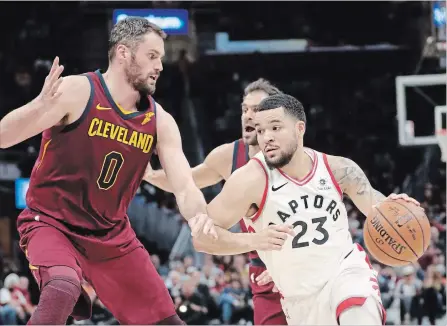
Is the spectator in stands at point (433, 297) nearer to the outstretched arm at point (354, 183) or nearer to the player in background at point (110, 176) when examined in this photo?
the outstretched arm at point (354, 183)

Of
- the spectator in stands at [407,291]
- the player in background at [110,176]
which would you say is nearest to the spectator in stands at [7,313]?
the spectator in stands at [407,291]

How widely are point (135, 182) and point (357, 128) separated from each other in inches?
449

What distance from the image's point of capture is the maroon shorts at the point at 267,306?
15.9 feet

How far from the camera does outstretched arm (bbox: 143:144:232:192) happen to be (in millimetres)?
5246

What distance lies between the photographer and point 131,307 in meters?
4.07

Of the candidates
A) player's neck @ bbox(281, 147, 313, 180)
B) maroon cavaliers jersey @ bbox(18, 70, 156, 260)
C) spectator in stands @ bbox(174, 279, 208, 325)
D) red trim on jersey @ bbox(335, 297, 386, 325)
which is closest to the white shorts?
red trim on jersey @ bbox(335, 297, 386, 325)

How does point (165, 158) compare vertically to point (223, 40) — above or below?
below

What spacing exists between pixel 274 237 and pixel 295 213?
380 mm

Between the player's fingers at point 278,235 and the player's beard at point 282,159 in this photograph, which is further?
→ the player's beard at point 282,159

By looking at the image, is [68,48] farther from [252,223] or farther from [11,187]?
[252,223]

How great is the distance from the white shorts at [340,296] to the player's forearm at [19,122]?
174 cm

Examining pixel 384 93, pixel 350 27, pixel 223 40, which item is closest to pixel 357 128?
pixel 384 93

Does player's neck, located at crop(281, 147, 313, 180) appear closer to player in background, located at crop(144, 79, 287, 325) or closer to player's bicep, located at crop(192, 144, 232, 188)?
player in background, located at crop(144, 79, 287, 325)

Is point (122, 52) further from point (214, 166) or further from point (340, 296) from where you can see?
point (340, 296)
